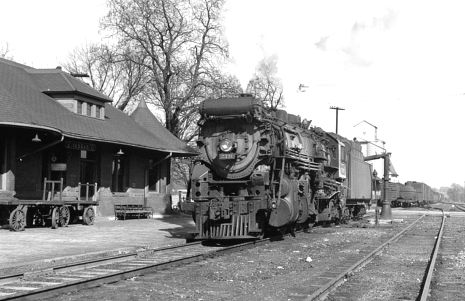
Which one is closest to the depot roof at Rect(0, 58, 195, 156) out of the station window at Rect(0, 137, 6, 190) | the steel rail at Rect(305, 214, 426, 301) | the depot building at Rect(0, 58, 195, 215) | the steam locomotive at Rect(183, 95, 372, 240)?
the depot building at Rect(0, 58, 195, 215)

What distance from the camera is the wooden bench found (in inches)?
920

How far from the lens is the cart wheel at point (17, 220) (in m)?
16.3

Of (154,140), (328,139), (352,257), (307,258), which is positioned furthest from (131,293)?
(154,140)

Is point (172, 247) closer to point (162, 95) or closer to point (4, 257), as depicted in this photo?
point (4, 257)

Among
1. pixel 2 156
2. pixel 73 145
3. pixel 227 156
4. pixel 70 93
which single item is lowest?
pixel 227 156

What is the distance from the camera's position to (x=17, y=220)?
16375 mm

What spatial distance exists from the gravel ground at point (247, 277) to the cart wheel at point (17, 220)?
328 inches

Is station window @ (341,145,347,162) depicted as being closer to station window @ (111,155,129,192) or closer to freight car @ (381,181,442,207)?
station window @ (111,155,129,192)

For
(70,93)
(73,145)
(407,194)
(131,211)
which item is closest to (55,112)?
(73,145)

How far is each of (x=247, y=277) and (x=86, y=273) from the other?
2.88m

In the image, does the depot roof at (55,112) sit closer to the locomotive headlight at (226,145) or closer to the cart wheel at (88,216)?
the cart wheel at (88,216)

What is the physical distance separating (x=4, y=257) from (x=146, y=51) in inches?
1022

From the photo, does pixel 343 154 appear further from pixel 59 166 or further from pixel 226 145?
pixel 59 166

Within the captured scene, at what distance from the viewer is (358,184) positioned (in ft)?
87.2
